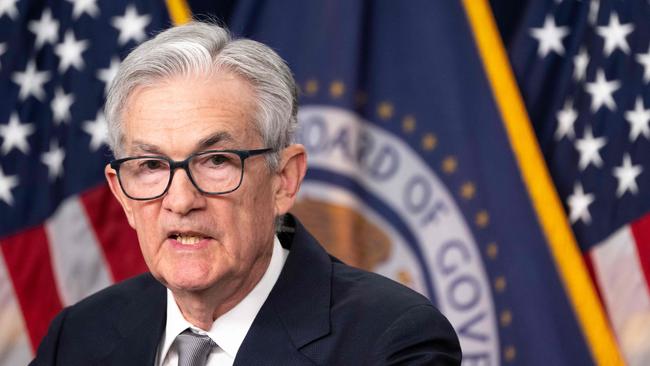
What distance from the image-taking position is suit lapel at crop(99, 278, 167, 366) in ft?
7.55

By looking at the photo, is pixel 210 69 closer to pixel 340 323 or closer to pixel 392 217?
pixel 340 323

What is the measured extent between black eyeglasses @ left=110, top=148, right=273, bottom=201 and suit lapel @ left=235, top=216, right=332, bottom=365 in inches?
12.6

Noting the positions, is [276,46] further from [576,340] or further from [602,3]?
[576,340]

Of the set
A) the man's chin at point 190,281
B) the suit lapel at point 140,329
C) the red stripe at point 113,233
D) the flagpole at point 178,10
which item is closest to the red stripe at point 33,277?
the red stripe at point 113,233

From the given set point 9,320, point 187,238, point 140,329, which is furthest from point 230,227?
point 9,320

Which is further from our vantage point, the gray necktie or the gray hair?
the gray necktie

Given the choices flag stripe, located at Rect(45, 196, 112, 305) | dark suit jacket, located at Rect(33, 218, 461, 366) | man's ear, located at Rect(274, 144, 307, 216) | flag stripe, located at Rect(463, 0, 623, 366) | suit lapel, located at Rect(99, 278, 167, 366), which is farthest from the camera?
flag stripe, located at Rect(45, 196, 112, 305)

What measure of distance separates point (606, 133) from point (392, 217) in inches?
35.4

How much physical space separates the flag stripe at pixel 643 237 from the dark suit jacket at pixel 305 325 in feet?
6.73

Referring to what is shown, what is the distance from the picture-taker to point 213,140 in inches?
78.5

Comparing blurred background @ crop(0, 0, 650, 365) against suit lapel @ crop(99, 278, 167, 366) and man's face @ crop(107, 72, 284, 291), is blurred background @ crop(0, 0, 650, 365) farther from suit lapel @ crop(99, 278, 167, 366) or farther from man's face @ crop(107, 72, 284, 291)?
man's face @ crop(107, 72, 284, 291)

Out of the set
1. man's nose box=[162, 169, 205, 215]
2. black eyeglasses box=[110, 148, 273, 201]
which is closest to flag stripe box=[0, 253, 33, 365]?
black eyeglasses box=[110, 148, 273, 201]

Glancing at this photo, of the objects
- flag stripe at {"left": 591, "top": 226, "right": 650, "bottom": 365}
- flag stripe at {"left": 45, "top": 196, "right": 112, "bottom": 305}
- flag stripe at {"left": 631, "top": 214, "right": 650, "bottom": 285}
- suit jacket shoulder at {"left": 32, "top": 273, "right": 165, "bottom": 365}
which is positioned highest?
suit jacket shoulder at {"left": 32, "top": 273, "right": 165, "bottom": 365}

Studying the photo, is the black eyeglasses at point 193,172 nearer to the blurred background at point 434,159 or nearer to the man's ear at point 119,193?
the man's ear at point 119,193
